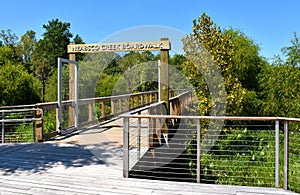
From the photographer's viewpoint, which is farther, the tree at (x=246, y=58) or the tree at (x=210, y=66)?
the tree at (x=246, y=58)

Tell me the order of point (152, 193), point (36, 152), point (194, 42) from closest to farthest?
point (152, 193), point (36, 152), point (194, 42)

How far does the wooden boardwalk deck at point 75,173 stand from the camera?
133 inches

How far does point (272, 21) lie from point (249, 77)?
5.59 metres

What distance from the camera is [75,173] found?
398 centimetres

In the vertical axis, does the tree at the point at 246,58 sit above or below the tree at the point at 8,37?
below

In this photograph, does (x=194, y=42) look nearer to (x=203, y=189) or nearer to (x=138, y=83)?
(x=203, y=189)

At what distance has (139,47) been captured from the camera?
654 centimetres

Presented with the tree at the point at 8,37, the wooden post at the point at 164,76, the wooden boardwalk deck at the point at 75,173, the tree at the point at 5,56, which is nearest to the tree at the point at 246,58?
the wooden post at the point at 164,76

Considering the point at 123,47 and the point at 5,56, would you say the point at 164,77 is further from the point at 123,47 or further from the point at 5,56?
the point at 5,56

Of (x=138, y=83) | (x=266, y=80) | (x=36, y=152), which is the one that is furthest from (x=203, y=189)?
(x=138, y=83)

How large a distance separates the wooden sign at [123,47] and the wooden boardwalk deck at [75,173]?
212 cm

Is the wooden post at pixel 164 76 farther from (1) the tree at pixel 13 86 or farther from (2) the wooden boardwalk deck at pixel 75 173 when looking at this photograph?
(1) the tree at pixel 13 86

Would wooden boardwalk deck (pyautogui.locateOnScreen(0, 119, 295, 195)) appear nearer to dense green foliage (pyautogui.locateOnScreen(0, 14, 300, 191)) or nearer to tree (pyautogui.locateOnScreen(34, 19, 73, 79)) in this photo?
dense green foliage (pyautogui.locateOnScreen(0, 14, 300, 191))

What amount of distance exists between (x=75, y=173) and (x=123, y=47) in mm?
3468
